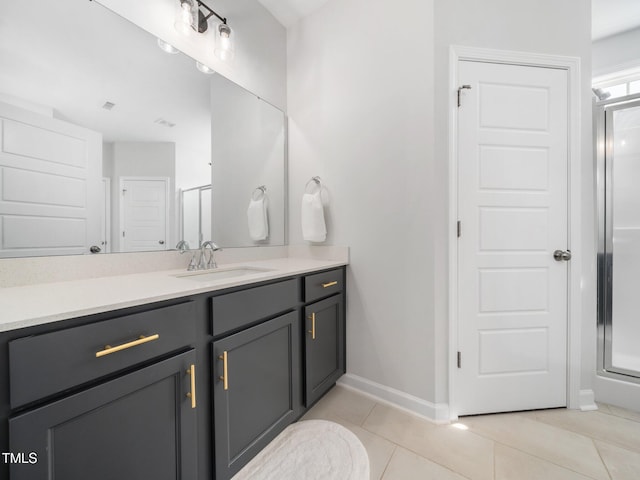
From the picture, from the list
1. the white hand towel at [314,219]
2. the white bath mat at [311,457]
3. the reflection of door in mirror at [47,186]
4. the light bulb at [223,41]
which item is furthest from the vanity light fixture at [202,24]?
the white bath mat at [311,457]

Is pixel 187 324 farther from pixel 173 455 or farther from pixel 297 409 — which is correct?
pixel 297 409

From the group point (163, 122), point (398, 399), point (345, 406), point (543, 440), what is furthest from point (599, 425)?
point (163, 122)

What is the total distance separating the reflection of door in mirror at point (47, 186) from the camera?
3.25 ft

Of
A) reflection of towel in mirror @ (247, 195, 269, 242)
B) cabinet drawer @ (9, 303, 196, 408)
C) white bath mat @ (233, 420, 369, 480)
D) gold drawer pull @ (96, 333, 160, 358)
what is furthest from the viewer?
reflection of towel in mirror @ (247, 195, 269, 242)

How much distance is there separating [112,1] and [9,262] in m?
1.23

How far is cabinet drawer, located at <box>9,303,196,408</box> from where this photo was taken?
612 mm

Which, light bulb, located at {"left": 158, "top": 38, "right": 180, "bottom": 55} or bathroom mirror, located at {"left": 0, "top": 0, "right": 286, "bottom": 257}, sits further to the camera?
light bulb, located at {"left": 158, "top": 38, "right": 180, "bottom": 55}

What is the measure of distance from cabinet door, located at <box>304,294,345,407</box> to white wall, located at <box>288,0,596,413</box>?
12cm

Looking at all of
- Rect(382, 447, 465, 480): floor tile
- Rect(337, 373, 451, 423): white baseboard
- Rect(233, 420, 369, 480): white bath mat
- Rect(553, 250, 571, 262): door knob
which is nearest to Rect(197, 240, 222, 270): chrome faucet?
Rect(233, 420, 369, 480): white bath mat

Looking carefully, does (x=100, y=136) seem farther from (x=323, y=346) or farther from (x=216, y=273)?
(x=323, y=346)

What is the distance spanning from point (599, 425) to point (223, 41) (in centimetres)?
315

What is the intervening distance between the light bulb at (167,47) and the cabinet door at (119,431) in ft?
5.04

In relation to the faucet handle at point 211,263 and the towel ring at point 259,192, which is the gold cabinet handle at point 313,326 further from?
the towel ring at point 259,192

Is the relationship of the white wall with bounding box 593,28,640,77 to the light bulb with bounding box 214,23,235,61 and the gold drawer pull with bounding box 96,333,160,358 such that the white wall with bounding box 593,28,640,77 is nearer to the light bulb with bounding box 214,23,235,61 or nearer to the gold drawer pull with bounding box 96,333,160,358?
the light bulb with bounding box 214,23,235,61
